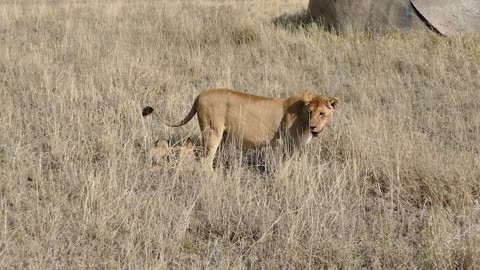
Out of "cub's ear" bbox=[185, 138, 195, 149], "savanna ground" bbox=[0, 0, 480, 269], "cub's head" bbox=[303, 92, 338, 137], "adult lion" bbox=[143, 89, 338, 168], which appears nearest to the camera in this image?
"savanna ground" bbox=[0, 0, 480, 269]

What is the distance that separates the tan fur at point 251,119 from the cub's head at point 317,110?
0.01 meters

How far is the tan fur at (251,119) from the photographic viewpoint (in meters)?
4.55

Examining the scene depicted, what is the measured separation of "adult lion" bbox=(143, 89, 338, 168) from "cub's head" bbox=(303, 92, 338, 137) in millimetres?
11

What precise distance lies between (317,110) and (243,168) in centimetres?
70

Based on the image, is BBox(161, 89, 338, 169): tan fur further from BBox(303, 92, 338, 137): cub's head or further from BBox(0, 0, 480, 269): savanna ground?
BBox(0, 0, 480, 269): savanna ground

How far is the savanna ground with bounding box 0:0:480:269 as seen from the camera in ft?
10.3

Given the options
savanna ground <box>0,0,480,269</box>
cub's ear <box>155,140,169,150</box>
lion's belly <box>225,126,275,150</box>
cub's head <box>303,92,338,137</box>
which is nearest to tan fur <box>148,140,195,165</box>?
cub's ear <box>155,140,169,150</box>

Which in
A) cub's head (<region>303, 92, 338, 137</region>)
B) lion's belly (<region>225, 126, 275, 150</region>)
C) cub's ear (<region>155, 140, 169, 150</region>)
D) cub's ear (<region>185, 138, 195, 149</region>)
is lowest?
cub's ear (<region>185, 138, 195, 149</region>)

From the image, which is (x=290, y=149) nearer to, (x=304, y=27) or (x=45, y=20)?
(x=304, y=27)

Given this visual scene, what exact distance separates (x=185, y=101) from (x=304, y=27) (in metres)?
4.64

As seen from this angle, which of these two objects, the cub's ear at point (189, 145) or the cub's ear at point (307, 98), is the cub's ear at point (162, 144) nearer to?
the cub's ear at point (189, 145)

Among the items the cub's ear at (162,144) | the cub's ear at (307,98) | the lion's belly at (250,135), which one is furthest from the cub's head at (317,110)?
the cub's ear at (162,144)

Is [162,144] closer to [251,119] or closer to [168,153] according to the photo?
[168,153]

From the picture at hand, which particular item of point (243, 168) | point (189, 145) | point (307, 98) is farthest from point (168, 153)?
point (307, 98)
